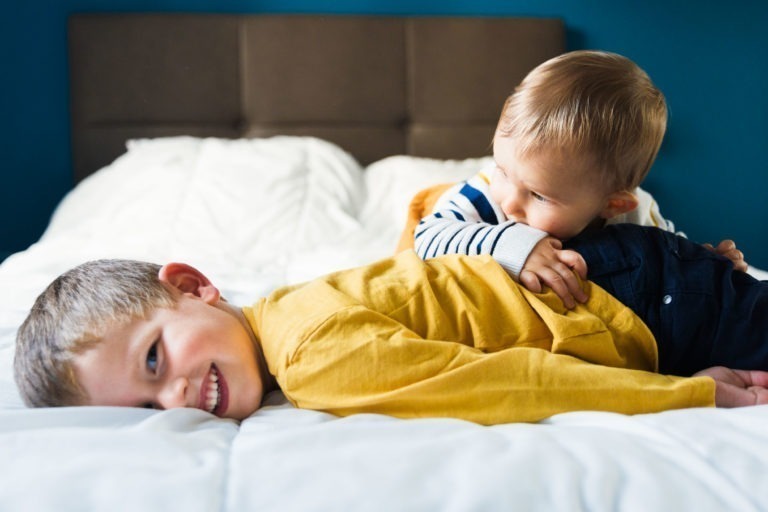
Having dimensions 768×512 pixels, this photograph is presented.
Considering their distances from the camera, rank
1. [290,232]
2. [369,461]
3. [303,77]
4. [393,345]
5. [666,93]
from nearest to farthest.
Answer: [369,461] → [393,345] → [290,232] → [303,77] → [666,93]

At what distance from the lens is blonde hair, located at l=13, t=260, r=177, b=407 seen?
0.81 meters

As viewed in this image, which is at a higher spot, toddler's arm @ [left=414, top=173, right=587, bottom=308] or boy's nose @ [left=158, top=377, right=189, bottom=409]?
toddler's arm @ [left=414, top=173, right=587, bottom=308]

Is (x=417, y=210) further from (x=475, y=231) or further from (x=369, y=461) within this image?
(x=369, y=461)

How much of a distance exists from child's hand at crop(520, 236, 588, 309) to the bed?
0.19m

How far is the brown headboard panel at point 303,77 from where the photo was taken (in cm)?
241

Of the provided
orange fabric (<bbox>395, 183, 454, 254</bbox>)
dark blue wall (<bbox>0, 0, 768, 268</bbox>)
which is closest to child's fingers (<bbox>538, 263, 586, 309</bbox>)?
orange fabric (<bbox>395, 183, 454, 254</bbox>)

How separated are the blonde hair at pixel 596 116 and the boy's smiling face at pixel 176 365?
1.61 feet

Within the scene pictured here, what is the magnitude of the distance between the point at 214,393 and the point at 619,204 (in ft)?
2.15

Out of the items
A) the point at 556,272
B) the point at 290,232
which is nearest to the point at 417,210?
the point at 290,232

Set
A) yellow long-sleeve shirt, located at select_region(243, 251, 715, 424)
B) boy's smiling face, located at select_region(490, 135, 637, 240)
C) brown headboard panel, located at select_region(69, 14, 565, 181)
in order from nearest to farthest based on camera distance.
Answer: yellow long-sleeve shirt, located at select_region(243, 251, 715, 424), boy's smiling face, located at select_region(490, 135, 637, 240), brown headboard panel, located at select_region(69, 14, 565, 181)

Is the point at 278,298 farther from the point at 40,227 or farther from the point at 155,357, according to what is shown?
the point at 40,227

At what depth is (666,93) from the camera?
2.75m

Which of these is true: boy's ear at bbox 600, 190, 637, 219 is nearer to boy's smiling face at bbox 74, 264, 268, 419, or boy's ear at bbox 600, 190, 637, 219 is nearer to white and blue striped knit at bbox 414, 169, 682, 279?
white and blue striped knit at bbox 414, 169, 682, 279

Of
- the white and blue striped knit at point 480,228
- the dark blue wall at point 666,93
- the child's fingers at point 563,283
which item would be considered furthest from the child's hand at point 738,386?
the dark blue wall at point 666,93
